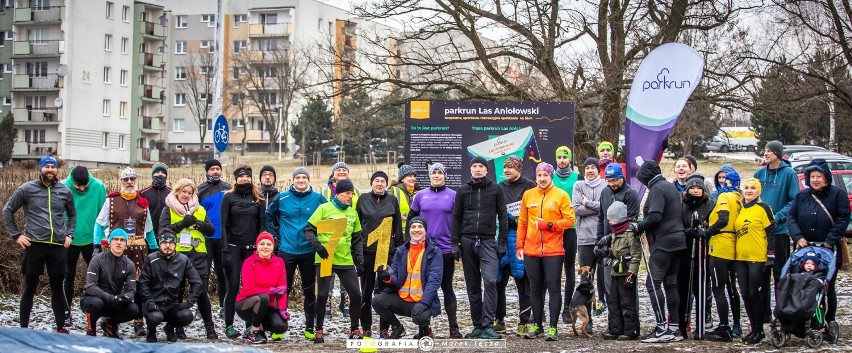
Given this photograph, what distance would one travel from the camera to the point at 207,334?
462 inches

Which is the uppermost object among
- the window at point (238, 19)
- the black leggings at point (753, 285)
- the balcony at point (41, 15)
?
the window at point (238, 19)

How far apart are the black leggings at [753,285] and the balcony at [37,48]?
64673 millimetres

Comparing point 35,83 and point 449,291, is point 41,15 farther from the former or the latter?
point 449,291

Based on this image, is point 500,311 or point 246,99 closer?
point 500,311

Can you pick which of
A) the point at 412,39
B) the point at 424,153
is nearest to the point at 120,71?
the point at 412,39

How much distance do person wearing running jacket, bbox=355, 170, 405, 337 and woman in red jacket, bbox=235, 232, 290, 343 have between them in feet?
3.04

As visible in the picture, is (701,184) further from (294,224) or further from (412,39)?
(412,39)

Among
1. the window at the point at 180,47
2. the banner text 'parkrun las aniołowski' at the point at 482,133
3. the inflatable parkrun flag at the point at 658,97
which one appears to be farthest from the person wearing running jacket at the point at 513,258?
the window at the point at 180,47

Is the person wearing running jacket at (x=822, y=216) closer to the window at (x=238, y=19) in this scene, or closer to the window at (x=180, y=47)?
the window at (x=238, y=19)

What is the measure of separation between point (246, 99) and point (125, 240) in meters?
76.7

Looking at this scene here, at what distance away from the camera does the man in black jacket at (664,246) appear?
1119cm

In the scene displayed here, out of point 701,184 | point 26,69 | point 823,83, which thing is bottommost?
point 701,184

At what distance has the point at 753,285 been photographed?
1109 cm

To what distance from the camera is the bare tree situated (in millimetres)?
86125
